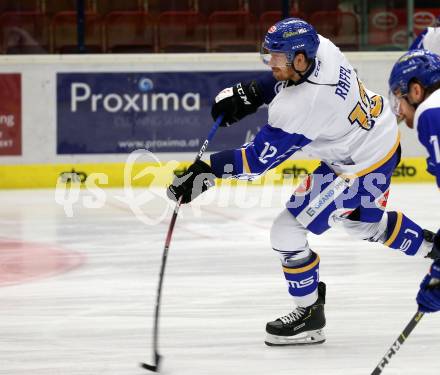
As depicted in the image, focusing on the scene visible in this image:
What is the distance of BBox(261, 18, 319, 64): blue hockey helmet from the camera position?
3957 mm

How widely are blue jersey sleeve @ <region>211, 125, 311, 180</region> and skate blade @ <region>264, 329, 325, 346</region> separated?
0.66 meters

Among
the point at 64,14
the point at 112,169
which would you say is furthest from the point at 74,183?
the point at 64,14

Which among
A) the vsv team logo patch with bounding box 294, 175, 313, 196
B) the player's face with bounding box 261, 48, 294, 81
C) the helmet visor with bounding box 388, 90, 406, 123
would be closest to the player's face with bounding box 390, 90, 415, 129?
the helmet visor with bounding box 388, 90, 406, 123

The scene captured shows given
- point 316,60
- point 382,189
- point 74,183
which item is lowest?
point 74,183

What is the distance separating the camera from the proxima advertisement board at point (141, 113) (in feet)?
31.7

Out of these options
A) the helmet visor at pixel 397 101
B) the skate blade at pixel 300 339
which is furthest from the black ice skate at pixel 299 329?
the helmet visor at pixel 397 101

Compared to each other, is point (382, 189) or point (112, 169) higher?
point (382, 189)

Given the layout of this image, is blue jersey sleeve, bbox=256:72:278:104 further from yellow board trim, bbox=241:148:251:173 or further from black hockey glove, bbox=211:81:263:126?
yellow board trim, bbox=241:148:251:173

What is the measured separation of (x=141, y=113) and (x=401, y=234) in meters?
5.51

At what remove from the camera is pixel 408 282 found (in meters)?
5.31

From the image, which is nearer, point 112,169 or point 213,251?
point 213,251

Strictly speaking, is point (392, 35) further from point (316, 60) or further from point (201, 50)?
point (316, 60)

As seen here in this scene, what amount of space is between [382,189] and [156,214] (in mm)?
3824

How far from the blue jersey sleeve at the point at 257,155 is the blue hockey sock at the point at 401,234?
2.69 feet
